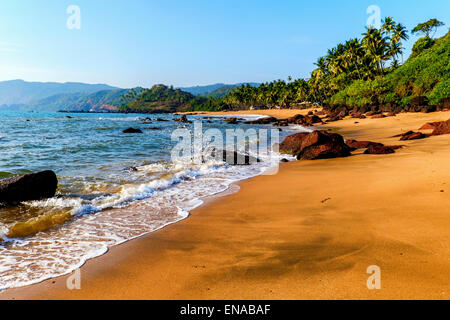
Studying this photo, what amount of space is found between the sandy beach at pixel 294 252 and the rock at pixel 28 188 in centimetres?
428

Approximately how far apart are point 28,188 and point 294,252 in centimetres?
713

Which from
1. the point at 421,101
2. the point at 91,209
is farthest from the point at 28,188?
the point at 421,101

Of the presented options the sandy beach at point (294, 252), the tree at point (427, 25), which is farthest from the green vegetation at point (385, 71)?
the sandy beach at point (294, 252)

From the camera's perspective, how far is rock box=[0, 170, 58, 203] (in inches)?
267

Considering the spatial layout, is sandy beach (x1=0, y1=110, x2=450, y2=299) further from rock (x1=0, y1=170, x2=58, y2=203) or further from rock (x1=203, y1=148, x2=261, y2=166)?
rock (x1=203, y1=148, x2=261, y2=166)

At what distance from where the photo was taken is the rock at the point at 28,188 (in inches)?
267

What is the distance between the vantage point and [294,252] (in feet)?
12.3

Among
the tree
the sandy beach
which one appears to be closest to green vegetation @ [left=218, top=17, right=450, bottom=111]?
the tree

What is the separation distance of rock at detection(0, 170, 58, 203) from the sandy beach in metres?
4.28
